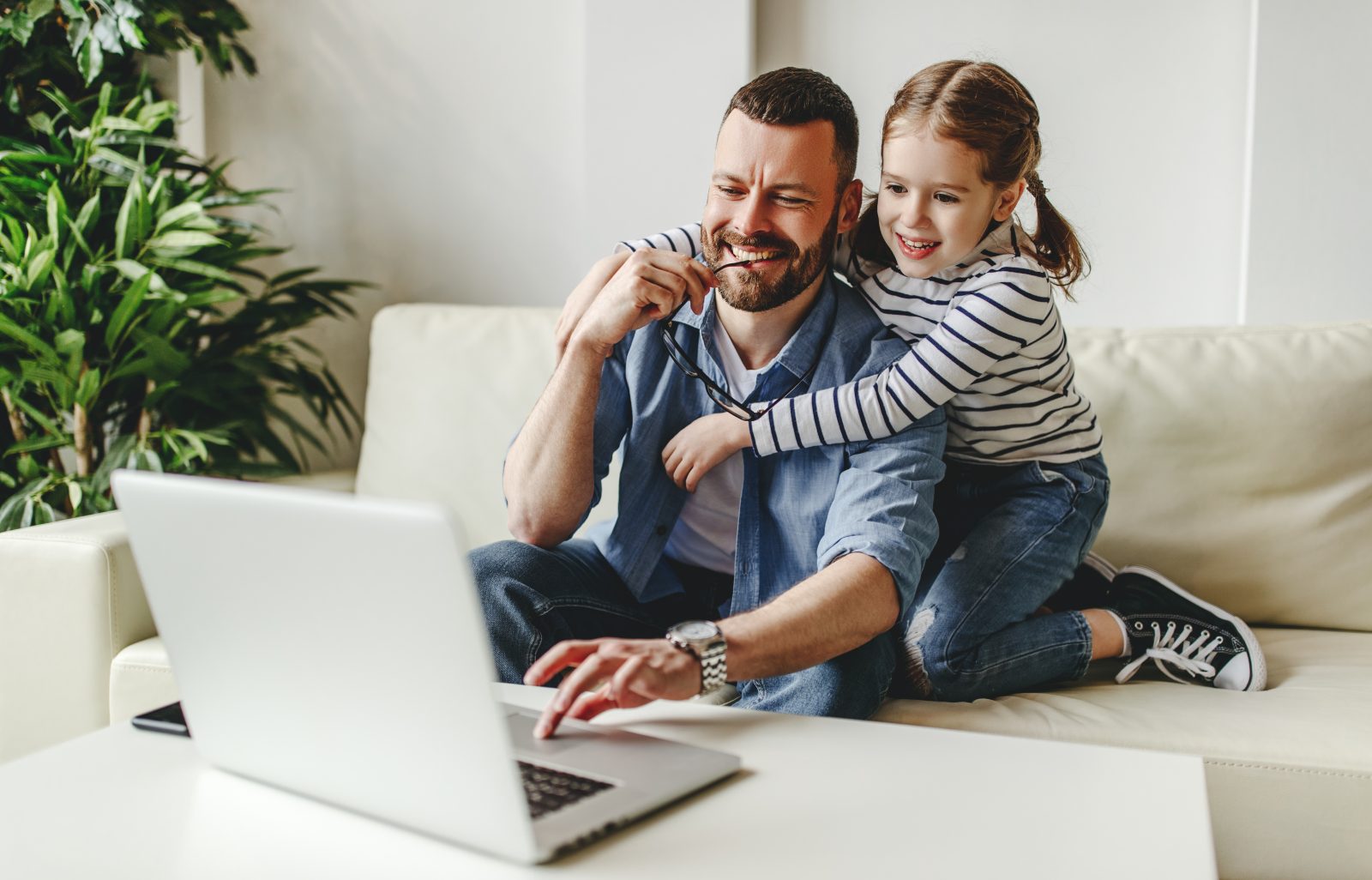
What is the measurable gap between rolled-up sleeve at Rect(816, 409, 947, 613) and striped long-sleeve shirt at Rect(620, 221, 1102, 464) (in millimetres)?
34

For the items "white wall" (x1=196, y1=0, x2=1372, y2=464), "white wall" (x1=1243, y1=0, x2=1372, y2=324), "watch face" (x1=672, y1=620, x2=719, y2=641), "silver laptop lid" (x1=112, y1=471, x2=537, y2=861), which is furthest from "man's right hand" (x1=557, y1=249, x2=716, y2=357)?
"white wall" (x1=1243, y1=0, x2=1372, y2=324)

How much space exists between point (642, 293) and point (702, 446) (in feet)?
0.74

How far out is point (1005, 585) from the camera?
5.04 feet

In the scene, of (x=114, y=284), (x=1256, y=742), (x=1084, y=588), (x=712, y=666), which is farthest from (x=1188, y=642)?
(x=114, y=284)

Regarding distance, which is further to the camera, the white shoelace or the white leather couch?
the white leather couch

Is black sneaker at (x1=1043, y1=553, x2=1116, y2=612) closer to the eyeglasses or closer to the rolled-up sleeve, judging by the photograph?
the rolled-up sleeve

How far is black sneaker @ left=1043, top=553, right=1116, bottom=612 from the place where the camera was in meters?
1.70

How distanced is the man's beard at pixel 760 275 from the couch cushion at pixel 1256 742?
21.1 inches

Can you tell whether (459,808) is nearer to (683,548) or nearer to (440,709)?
(440,709)

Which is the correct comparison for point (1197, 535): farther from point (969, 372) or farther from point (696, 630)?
point (696, 630)

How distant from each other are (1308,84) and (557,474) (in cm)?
152

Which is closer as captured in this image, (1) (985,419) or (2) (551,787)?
(2) (551,787)

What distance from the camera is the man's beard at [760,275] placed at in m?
1.52

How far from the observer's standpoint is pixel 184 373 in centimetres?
227
